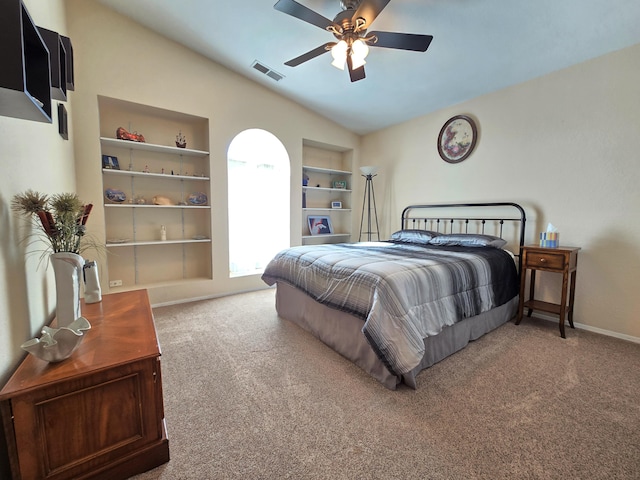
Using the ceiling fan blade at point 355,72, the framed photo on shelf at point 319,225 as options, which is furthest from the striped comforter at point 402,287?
the framed photo on shelf at point 319,225

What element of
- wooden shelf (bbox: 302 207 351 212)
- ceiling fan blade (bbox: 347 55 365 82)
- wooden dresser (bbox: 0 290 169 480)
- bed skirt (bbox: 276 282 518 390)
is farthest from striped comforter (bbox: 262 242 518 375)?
wooden shelf (bbox: 302 207 351 212)

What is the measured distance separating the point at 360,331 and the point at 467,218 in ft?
8.03

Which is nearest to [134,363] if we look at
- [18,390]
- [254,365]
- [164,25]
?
[18,390]

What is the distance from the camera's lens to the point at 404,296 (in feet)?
5.76

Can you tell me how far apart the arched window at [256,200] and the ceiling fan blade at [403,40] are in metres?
2.31

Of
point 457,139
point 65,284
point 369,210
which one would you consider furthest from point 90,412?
point 369,210

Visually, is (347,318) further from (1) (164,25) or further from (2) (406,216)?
(1) (164,25)

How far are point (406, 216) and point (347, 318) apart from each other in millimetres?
2679

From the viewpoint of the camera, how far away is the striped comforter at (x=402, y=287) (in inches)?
65.6

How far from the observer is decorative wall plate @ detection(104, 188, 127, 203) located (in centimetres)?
314

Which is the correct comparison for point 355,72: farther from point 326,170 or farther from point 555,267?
point 555,267

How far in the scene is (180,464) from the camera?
123 cm

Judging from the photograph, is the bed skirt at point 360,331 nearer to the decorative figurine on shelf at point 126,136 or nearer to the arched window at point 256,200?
the arched window at point 256,200

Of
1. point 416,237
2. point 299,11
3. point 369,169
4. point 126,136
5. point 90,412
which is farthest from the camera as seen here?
point 369,169
